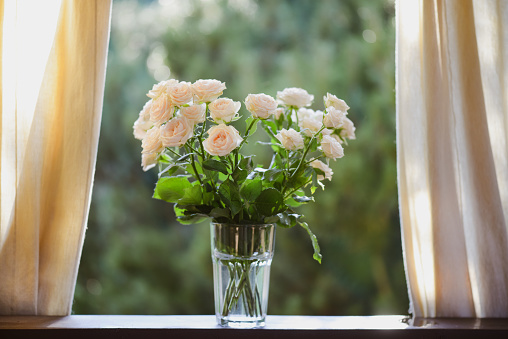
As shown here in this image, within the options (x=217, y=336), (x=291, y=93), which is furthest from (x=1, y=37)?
(x=217, y=336)

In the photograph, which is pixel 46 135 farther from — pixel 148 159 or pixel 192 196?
pixel 192 196

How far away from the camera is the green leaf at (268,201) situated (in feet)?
3.81

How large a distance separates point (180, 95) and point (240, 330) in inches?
21.5

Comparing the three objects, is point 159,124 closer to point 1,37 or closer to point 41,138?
point 41,138

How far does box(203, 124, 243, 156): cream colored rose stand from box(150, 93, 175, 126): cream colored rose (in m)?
0.10

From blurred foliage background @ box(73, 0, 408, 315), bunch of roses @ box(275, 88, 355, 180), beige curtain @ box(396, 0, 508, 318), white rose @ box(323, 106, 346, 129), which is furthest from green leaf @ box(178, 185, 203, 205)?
blurred foliage background @ box(73, 0, 408, 315)

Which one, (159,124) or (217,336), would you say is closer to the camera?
(159,124)

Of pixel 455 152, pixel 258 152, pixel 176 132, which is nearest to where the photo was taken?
pixel 176 132

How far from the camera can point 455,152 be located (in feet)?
4.24

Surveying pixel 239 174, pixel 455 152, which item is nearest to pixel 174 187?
pixel 239 174

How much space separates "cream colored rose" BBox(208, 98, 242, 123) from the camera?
3.65 feet

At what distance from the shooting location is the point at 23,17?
1.26 metres

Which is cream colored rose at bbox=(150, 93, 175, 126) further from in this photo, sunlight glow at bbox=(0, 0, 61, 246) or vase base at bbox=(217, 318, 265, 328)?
vase base at bbox=(217, 318, 265, 328)

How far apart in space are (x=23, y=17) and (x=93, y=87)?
0.23 m
